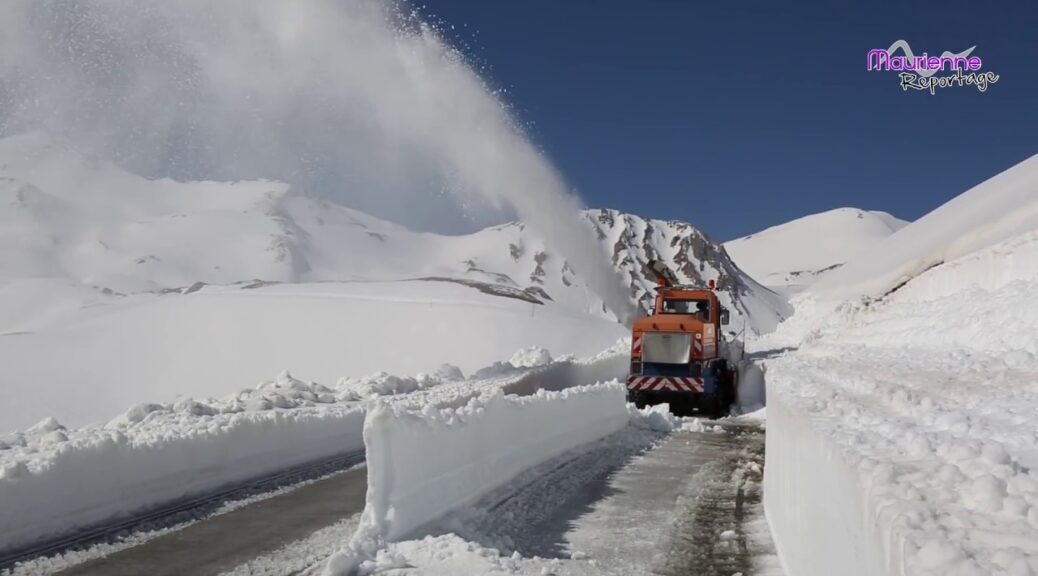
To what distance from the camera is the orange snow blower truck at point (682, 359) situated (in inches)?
794

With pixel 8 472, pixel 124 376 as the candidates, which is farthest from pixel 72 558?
pixel 124 376

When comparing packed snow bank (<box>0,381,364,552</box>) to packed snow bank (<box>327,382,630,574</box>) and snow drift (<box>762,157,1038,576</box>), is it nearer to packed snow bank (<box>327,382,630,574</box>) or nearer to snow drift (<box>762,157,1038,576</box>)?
packed snow bank (<box>327,382,630,574</box>)

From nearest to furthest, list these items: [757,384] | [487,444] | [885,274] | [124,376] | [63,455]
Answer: [63,455]
[487,444]
[757,384]
[885,274]
[124,376]

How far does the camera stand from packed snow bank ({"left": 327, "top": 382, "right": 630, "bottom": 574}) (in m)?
7.46

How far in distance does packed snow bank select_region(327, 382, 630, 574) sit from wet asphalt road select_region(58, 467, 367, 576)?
109 centimetres

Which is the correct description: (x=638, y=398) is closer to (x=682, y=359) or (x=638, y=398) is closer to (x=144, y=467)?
(x=682, y=359)

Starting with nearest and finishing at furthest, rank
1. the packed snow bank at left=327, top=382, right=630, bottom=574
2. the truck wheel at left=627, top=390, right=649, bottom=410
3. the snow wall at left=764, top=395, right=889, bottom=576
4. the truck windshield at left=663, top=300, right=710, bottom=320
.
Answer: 1. the snow wall at left=764, top=395, right=889, bottom=576
2. the packed snow bank at left=327, top=382, right=630, bottom=574
3. the truck wheel at left=627, top=390, right=649, bottom=410
4. the truck windshield at left=663, top=300, right=710, bottom=320

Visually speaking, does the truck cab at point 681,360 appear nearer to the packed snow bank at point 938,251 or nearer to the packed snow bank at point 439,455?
the packed snow bank at point 938,251

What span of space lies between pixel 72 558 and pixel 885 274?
2980 cm

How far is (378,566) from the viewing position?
670 centimetres

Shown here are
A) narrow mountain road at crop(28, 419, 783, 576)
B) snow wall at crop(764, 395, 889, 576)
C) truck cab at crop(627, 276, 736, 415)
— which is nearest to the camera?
Answer: snow wall at crop(764, 395, 889, 576)

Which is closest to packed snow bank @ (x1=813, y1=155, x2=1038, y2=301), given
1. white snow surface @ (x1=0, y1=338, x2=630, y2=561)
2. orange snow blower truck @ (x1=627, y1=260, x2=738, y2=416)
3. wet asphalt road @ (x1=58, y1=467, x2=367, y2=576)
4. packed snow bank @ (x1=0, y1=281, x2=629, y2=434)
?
orange snow blower truck @ (x1=627, y1=260, x2=738, y2=416)

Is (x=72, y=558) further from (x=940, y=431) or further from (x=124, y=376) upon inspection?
(x=124, y=376)

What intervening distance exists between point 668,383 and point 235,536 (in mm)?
13705
